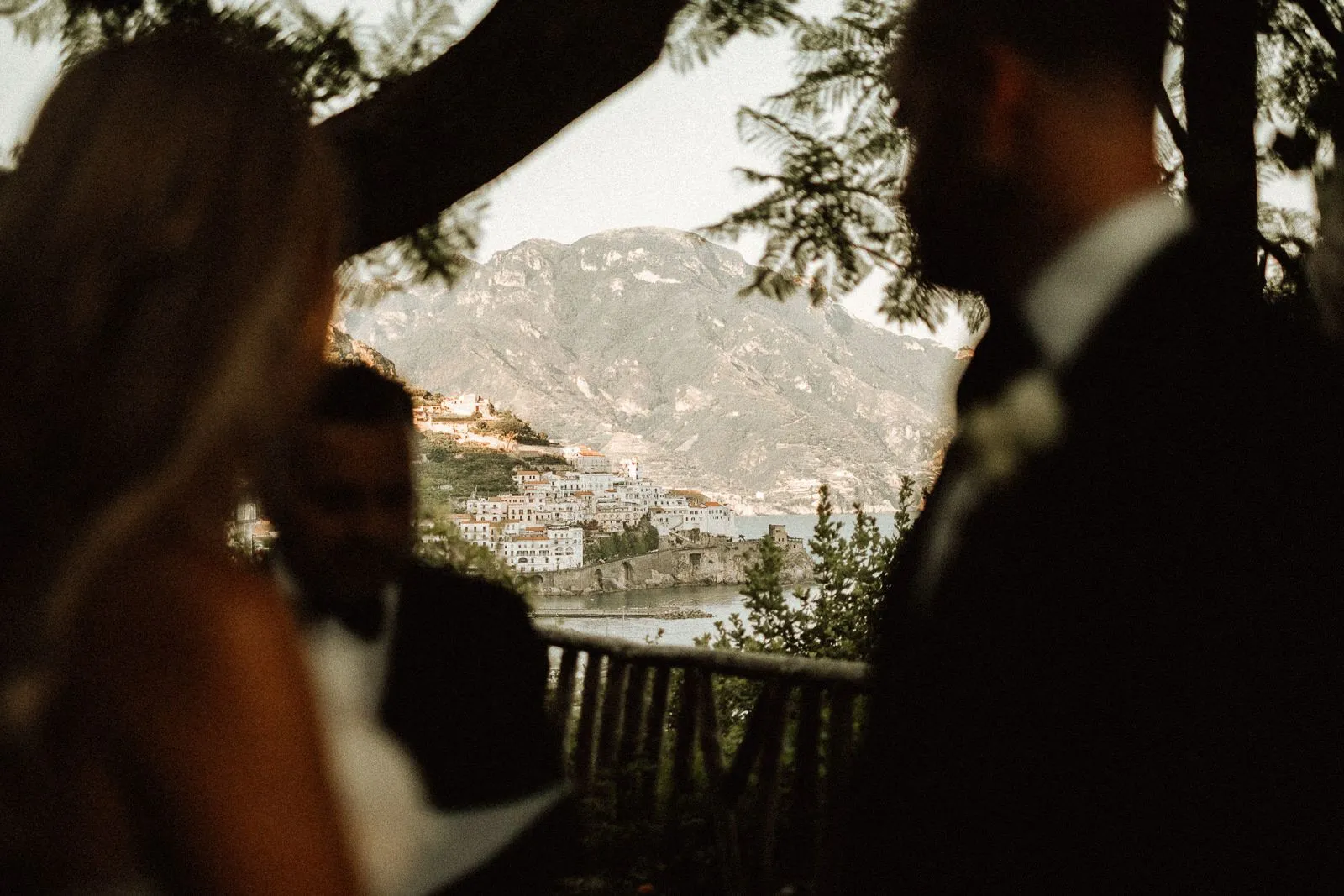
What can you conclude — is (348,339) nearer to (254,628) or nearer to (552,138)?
(552,138)

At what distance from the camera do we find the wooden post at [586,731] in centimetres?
406

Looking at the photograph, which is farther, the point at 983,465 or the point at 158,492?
the point at 983,465

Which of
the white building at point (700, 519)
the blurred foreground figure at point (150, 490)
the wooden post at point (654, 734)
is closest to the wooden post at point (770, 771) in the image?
the wooden post at point (654, 734)

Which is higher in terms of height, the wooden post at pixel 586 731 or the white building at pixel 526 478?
the white building at pixel 526 478

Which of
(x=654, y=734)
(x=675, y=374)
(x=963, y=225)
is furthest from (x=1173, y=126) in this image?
(x=675, y=374)

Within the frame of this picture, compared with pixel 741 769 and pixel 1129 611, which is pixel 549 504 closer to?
pixel 741 769

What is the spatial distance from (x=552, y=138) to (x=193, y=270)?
7.00ft

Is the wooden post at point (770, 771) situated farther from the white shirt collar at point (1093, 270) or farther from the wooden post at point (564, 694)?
the white shirt collar at point (1093, 270)

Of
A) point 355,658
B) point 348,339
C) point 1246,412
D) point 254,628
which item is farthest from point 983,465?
point 348,339

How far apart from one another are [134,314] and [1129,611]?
2.73 feet

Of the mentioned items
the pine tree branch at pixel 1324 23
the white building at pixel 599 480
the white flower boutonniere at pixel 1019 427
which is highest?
the pine tree branch at pixel 1324 23

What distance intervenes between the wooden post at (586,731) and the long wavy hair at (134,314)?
10.8ft

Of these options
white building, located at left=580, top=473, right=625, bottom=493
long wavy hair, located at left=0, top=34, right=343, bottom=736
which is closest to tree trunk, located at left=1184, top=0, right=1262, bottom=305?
long wavy hair, located at left=0, top=34, right=343, bottom=736

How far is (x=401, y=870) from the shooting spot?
134 cm
